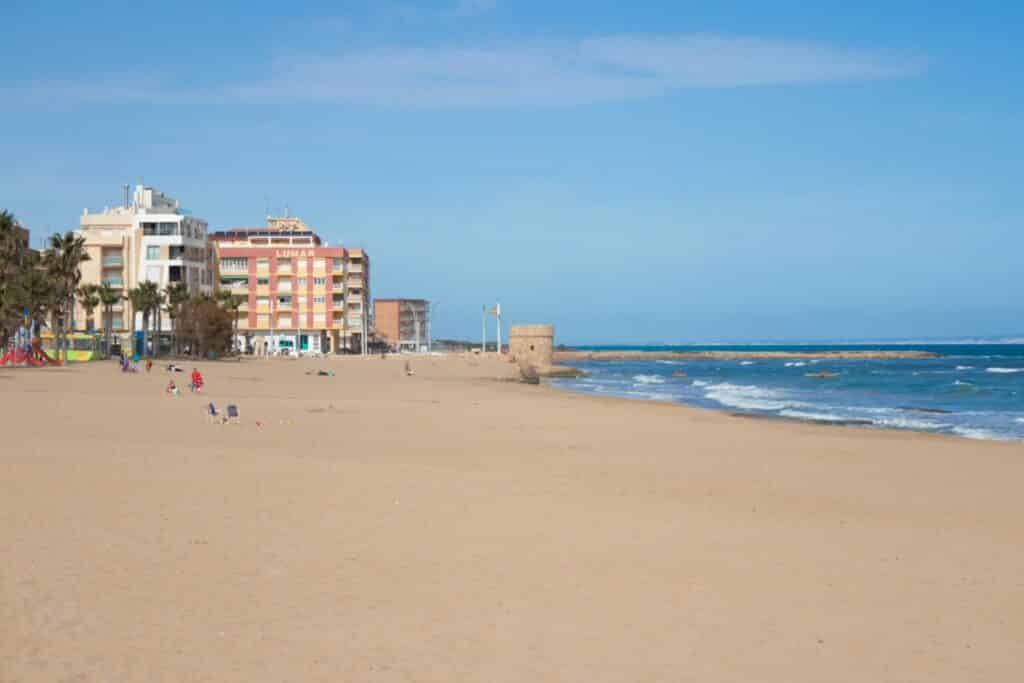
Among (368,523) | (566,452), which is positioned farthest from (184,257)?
(368,523)

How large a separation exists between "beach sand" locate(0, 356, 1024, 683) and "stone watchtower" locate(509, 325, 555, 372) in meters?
78.9

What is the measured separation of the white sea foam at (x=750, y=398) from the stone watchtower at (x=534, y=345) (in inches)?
1375

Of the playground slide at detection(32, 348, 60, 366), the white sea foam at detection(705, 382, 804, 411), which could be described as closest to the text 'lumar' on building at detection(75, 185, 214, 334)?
the playground slide at detection(32, 348, 60, 366)

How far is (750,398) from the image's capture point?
165 feet

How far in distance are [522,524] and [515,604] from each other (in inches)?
130

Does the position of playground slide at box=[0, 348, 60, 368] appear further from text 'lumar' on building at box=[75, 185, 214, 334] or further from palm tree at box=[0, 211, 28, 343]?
text 'lumar' on building at box=[75, 185, 214, 334]

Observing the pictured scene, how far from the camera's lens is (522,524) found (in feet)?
38.3

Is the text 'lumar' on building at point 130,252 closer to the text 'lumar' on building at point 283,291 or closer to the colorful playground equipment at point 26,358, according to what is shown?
the text 'lumar' on building at point 283,291

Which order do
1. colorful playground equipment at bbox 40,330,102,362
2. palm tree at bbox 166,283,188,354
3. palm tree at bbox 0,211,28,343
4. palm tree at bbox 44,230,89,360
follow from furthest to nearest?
palm tree at bbox 166,283,188,354, colorful playground equipment at bbox 40,330,102,362, palm tree at bbox 44,230,89,360, palm tree at bbox 0,211,28,343

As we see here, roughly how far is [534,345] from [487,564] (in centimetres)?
9031

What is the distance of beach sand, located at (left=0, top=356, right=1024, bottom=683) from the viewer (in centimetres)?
706

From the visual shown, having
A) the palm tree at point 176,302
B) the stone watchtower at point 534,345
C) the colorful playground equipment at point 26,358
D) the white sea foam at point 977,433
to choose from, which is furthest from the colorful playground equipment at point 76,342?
the white sea foam at point 977,433

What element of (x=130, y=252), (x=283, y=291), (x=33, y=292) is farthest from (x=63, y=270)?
(x=283, y=291)

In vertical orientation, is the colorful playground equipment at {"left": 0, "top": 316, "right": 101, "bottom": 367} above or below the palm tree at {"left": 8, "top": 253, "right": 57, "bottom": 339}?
below
